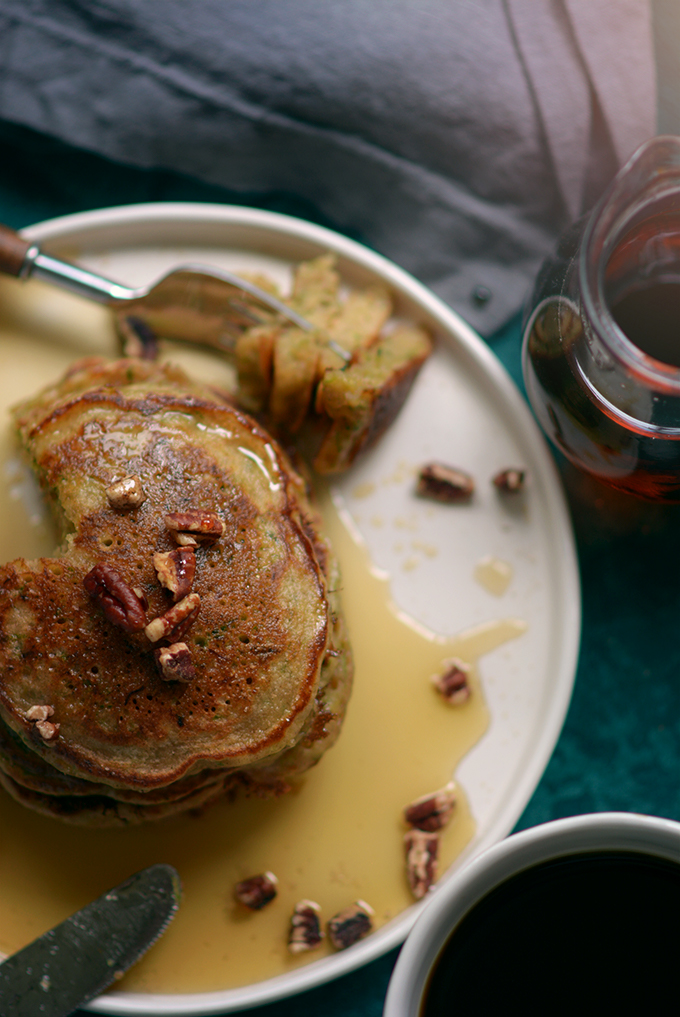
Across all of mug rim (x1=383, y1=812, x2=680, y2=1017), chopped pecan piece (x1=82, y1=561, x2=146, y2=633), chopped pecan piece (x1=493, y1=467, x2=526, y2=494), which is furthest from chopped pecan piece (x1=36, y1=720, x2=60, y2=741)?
chopped pecan piece (x1=493, y1=467, x2=526, y2=494)

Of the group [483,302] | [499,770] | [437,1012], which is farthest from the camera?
[483,302]

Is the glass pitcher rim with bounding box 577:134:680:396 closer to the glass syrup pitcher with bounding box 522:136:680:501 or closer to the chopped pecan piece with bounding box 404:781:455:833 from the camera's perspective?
the glass syrup pitcher with bounding box 522:136:680:501

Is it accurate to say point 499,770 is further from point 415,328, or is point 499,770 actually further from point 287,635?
point 415,328

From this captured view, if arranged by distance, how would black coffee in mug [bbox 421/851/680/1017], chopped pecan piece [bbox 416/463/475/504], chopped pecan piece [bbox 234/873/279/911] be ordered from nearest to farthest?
black coffee in mug [bbox 421/851/680/1017] < chopped pecan piece [bbox 234/873/279/911] < chopped pecan piece [bbox 416/463/475/504]

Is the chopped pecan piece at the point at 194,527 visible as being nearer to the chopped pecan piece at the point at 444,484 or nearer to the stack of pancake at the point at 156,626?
the stack of pancake at the point at 156,626

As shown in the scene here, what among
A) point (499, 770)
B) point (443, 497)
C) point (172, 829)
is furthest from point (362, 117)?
point (172, 829)

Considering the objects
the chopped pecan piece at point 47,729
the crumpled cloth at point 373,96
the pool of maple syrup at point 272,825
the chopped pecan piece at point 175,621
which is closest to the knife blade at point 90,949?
the pool of maple syrup at point 272,825

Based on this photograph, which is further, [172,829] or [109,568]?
[172,829]
